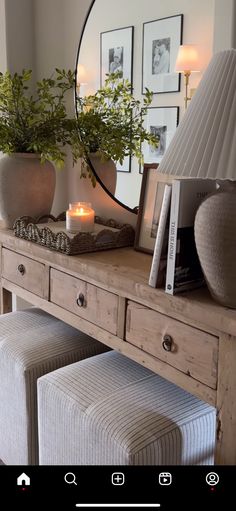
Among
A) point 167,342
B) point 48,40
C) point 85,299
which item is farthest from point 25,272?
point 48,40

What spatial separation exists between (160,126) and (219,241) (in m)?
0.66

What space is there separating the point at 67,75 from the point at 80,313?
3.17 ft

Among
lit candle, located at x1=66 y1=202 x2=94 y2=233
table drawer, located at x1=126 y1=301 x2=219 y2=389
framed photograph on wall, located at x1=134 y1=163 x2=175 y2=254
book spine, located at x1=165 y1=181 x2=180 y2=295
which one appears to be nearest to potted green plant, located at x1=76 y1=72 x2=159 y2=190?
framed photograph on wall, located at x1=134 y1=163 x2=175 y2=254

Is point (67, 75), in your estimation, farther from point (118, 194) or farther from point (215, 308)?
point (215, 308)

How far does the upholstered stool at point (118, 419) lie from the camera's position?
3.94 feet

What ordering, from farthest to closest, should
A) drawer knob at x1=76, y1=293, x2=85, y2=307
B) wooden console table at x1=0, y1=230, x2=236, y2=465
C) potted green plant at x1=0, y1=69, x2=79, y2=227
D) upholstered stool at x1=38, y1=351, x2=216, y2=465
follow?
potted green plant at x1=0, y1=69, x2=79, y2=227, drawer knob at x1=76, y1=293, x2=85, y2=307, upholstered stool at x1=38, y1=351, x2=216, y2=465, wooden console table at x1=0, y1=230, x2=236, y2=465

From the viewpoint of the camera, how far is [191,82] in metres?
1.44

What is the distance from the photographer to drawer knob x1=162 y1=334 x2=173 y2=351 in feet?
4.01

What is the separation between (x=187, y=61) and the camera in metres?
1.45

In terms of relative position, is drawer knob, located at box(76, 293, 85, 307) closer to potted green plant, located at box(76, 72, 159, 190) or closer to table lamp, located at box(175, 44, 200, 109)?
potted green plant, located at box(76, 72, 159, 190)

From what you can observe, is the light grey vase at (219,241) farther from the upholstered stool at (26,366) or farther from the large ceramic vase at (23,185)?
the large ceramic vase at (23,185)

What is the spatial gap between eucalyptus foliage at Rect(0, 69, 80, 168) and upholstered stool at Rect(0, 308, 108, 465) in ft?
2.06

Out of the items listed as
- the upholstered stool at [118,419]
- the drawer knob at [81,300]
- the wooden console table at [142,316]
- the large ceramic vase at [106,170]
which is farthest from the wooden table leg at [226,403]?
the large ceramic vase at [106,170]
